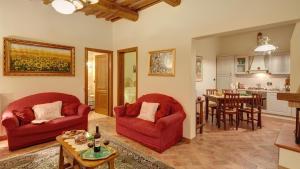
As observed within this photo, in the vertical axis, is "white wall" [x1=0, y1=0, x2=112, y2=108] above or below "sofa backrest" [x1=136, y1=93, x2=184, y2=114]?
above

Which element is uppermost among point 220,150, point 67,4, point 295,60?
point 67,4

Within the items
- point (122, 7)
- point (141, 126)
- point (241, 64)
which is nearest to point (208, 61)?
point (241, 64)

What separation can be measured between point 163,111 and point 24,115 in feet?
8.87

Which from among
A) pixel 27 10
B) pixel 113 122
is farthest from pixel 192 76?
pixel 27 10

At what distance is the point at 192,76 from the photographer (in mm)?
3666

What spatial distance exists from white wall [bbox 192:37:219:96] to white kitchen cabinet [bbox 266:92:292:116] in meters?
2.09

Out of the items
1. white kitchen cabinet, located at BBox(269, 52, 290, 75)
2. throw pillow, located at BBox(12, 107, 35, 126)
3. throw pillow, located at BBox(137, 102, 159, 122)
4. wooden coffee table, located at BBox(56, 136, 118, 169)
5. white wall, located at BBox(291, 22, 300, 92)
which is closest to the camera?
wooden coffee table, located at BBox(56, 136, 118, 169)

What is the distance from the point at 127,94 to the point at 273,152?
445cm

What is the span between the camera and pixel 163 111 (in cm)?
359

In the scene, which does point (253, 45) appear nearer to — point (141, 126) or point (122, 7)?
point (122, 7)

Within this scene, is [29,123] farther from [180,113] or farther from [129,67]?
[129,67]

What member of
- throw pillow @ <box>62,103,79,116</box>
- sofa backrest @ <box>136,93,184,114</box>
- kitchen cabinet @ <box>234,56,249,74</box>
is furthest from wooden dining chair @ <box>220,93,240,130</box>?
throw pillow @ <box>62,103,79,116</box>

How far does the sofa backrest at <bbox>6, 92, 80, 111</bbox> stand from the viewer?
12.1ft

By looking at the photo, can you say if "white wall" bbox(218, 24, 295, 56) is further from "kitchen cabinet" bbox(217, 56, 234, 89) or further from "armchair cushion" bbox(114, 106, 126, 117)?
"armchair cushion" bbox(114, 106, 126, 117)
